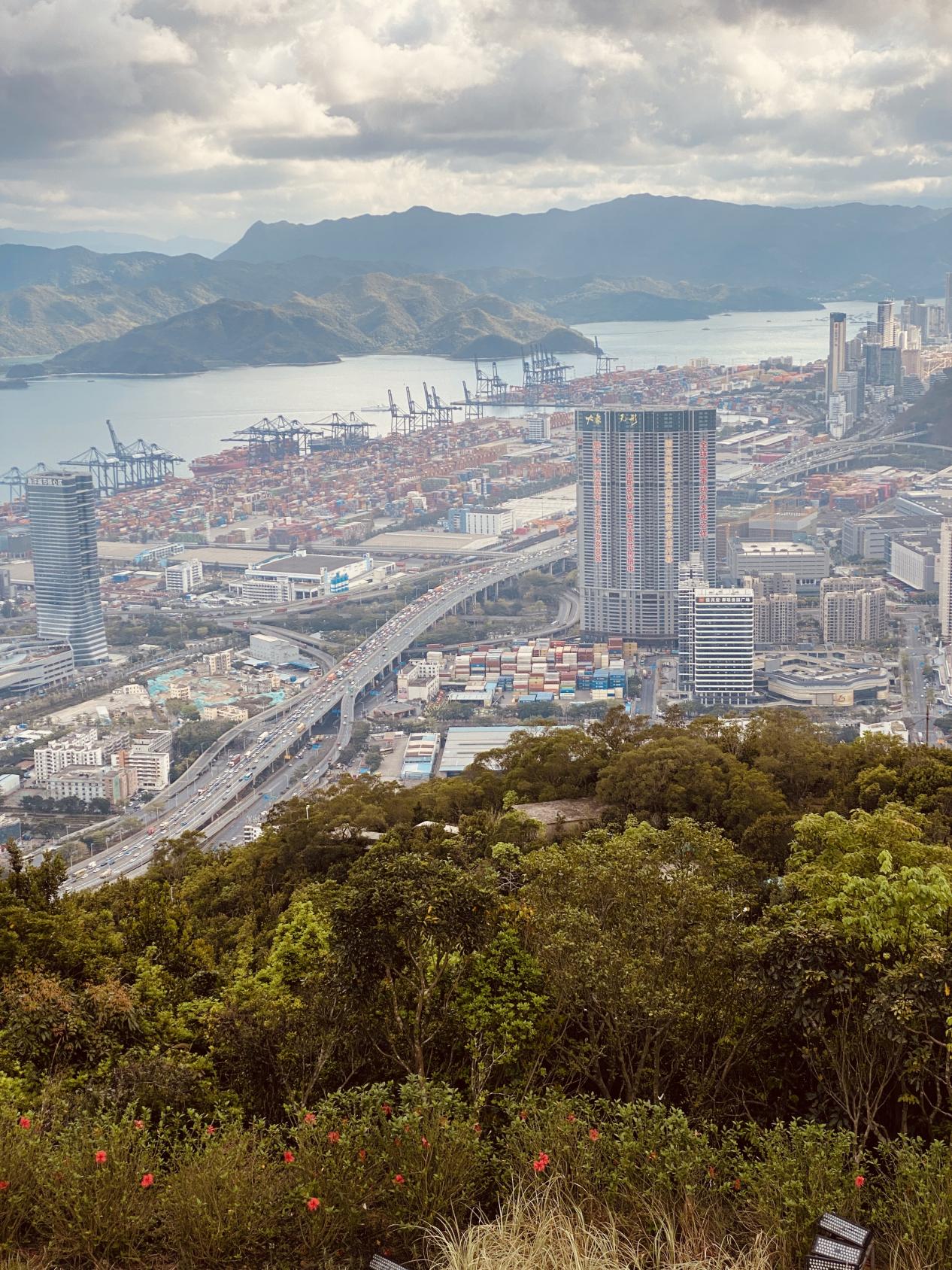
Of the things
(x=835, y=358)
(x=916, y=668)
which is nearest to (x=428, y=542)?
(x=916, y=668)

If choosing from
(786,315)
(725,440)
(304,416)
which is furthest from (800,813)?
(786,315)

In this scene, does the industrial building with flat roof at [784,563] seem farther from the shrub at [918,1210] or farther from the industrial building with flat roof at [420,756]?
the shrub at [918,1210]

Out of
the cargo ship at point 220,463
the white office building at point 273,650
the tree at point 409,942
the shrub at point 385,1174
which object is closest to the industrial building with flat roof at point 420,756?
the white office building at point 273,650

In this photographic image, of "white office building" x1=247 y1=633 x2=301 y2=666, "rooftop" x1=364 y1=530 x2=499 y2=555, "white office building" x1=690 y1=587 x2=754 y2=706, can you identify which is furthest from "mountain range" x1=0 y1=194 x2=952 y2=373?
"white office building" x1=690 y1=587 x2=754 y2=706

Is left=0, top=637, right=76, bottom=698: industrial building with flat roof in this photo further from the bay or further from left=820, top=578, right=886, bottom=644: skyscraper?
the bay

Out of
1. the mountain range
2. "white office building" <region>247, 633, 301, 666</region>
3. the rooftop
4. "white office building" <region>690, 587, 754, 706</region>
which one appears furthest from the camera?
the mountain range

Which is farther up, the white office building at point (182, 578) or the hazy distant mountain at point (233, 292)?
the hazy distant mountain at point (233, 292)
